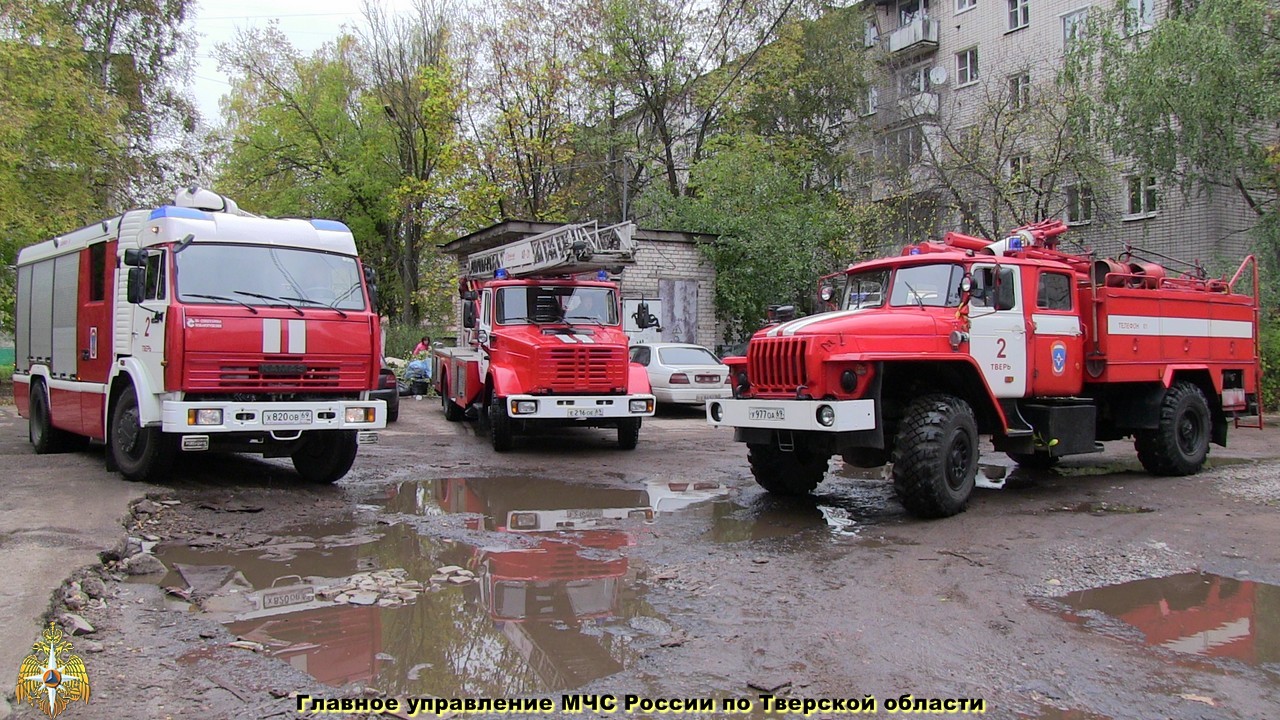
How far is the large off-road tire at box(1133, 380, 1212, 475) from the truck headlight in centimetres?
975

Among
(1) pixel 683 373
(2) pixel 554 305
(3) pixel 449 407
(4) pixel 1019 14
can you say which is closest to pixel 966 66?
(4) pixel 1019 14

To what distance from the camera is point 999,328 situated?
867cm

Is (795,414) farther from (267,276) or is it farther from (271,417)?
(267,276)

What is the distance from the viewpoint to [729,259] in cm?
2295

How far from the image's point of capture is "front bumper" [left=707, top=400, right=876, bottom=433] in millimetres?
7430

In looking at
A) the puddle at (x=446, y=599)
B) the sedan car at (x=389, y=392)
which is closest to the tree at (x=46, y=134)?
the sedan car at (x=389, y=392)

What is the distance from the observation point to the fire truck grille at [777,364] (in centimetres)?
784

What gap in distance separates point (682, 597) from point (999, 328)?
4725 millimetres

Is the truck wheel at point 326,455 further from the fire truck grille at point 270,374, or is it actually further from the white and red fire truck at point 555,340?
the white and red fire truck at point 555,340

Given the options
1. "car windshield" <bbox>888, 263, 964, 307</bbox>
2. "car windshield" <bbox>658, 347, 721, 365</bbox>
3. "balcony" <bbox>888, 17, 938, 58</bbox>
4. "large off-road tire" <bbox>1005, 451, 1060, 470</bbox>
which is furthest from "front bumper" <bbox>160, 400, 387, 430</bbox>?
"balcony" <bbox>888, 17, 938, 58</bbox>

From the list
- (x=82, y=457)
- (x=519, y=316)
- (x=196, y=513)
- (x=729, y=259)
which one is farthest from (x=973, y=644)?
(x=729, y=259)

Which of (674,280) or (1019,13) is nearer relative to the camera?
(674,280)

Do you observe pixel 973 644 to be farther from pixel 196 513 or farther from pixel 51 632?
pixel 196 513

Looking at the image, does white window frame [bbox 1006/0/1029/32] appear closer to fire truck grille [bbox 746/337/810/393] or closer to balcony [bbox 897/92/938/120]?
balcony [bbox 897/92/938/120]
